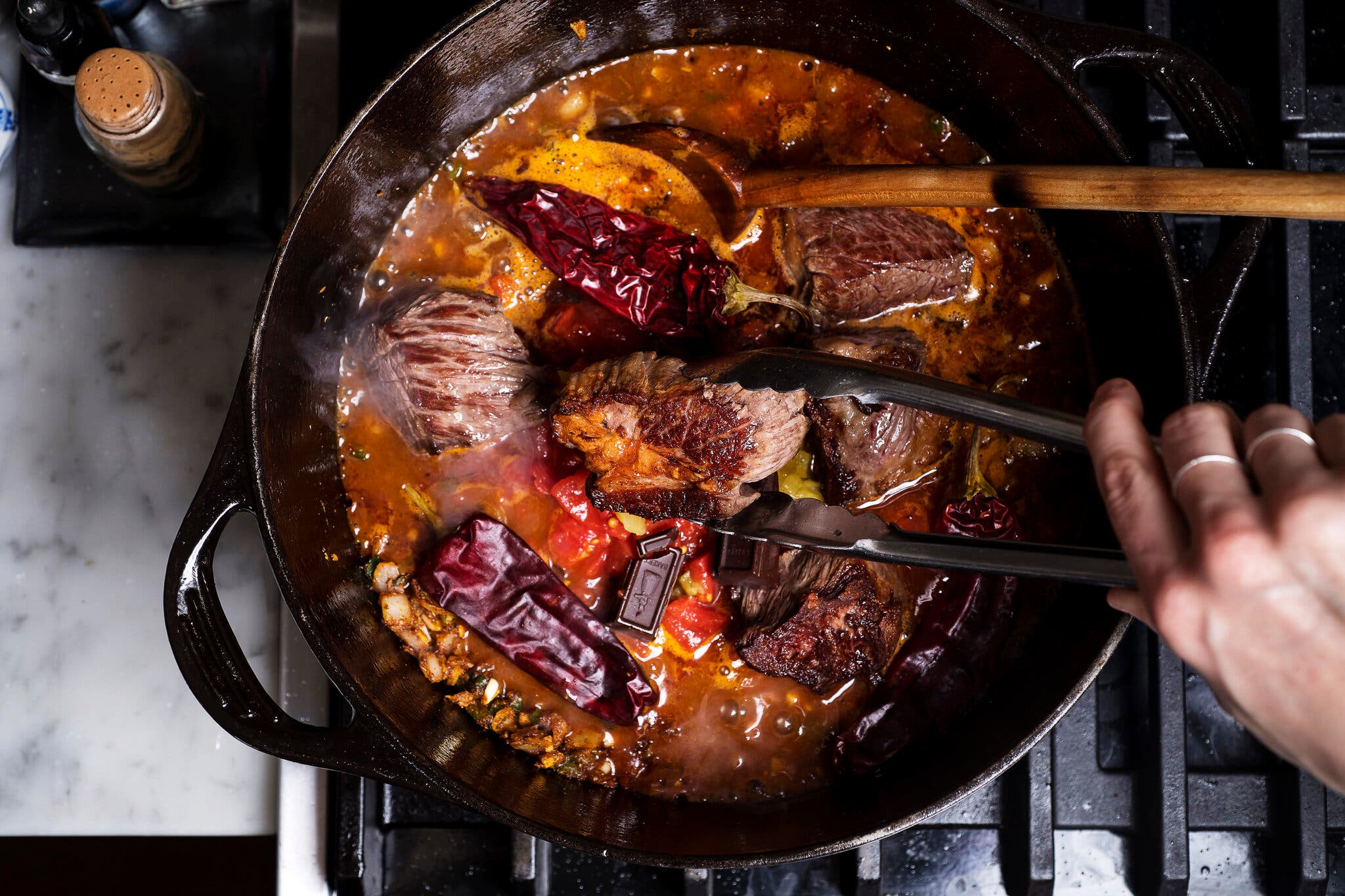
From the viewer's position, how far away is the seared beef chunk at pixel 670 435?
2.35m

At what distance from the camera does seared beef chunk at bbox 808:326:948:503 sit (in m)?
2.52

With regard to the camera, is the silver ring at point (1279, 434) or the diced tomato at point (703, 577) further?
the diced tomato at point (703, 577)

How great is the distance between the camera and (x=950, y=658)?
106 inches

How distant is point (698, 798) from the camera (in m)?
2.68

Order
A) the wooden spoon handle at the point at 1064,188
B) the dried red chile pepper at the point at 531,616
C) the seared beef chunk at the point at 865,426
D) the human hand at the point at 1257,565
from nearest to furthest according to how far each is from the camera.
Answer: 1. the human hand at the point at 1257,565
2. the wooden spoon handle at the point at 1064,188
3. the seared beef chunk at the point at 865,426
4. the dried red chile pepper at the point at 531,616

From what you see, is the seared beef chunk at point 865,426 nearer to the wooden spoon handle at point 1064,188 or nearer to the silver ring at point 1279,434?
the wooden spoon handle at point 1064,188

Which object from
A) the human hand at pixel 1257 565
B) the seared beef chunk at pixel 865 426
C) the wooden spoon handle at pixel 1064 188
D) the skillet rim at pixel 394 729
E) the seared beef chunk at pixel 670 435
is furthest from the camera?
the seared beef chunk at pixel 865 426

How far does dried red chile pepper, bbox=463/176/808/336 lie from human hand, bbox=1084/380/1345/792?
1.40 meters

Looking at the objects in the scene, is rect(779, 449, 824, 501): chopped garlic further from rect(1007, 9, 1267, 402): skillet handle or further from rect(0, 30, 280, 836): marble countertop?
rect(0, 30, 280, 836): marble countertop

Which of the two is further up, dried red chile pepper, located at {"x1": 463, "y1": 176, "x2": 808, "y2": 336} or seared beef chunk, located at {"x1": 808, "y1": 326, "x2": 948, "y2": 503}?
dried red chile pepper, located at {"x1": 463, "y1": 176, "x2": 808, "y2": 336}

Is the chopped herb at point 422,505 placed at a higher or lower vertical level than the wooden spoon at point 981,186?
lower

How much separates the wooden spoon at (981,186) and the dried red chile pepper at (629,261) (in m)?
0.21

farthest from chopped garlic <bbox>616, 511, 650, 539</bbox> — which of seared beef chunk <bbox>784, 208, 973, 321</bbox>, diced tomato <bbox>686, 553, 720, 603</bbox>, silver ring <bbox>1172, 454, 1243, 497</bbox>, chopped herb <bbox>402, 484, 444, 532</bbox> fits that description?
silver ring <bbox>1172, 454, 1243, 497</bbox>

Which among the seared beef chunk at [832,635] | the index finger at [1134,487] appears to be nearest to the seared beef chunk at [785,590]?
the seared beef chunk at [832,635]
